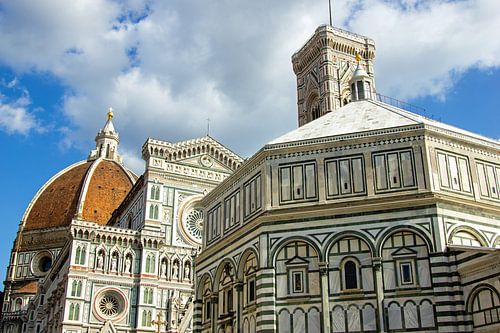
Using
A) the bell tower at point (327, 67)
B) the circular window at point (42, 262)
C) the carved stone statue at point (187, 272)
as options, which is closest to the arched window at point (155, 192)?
the carved stone statue at point (187, 272)

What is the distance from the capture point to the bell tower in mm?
61500

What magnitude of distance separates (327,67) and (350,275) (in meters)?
44.4

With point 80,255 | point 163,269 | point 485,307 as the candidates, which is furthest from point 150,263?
point 485,307

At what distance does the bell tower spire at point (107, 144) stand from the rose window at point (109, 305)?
47824 mm

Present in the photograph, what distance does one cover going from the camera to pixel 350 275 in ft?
66.4

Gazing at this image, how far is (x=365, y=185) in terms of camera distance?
21.3 metres

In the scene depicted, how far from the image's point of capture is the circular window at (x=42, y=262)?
251 ft

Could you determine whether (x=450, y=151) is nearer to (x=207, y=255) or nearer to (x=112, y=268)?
(x=207, y=255)

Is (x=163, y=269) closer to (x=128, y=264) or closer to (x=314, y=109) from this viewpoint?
(x=128, y=264)

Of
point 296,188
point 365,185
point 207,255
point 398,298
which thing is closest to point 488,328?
point 398,298

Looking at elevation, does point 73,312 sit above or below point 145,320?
above

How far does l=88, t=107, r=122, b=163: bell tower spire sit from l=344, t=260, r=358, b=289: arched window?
2887 inches

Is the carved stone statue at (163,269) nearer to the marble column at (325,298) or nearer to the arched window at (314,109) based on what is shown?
the arched window at (314,109)

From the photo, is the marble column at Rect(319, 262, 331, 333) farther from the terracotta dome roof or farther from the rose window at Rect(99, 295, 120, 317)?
the terracotta dome roof
